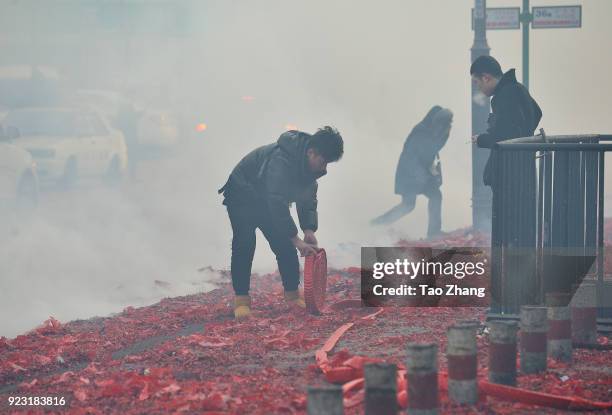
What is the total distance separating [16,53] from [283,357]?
1767cm

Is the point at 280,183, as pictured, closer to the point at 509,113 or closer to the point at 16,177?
the point at 509,113

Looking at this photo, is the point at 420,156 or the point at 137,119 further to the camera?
the point at 137,119

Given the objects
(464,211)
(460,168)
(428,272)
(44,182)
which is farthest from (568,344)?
(460,168)

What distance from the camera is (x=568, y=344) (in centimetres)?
748

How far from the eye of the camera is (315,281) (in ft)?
32.7

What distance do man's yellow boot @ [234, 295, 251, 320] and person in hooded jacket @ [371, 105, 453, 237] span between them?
8.31 metres

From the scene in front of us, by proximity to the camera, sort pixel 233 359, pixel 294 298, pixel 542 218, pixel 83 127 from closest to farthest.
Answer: pixel 233 359
pixel 542 218
pixel 294 298
pixel 83 127

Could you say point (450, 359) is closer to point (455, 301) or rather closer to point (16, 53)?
point (455, 301)

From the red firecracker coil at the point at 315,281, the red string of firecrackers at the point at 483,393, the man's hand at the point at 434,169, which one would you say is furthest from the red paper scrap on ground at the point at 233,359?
the man's hand at the point at 434,169

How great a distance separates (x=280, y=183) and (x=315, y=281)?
893 mm

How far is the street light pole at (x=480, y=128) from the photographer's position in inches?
677

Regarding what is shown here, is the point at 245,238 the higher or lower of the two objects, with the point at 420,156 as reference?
lower

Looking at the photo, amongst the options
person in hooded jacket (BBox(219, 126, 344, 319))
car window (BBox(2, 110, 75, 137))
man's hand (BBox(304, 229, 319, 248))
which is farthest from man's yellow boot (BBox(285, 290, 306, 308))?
car window (BBox(2, 110, 75, 137))

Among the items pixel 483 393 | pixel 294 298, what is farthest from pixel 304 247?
pixel 483 393
